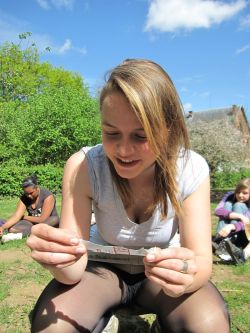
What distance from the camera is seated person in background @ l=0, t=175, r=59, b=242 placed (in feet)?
21.9

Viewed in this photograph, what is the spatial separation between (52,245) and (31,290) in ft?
8.65

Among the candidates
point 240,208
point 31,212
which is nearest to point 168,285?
point 240,208

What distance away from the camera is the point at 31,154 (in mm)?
21688

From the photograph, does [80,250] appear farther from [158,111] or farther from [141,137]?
[158,111]

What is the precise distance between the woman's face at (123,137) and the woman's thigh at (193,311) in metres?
0.66

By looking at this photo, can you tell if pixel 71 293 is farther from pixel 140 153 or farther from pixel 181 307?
pixel 140 153

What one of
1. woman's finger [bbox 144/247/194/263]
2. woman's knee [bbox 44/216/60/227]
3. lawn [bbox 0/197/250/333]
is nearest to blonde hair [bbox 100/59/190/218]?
woman's finger [bbox 144/247/194/263]

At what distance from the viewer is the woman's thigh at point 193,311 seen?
68.2 inches

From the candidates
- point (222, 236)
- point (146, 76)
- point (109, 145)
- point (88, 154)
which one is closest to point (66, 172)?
point (88, 154)

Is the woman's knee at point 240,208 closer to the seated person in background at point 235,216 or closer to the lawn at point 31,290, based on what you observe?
the seated person in background at point 235,216

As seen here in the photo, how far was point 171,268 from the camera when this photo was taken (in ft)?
5.12

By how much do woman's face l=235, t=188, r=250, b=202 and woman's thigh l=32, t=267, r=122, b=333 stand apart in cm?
418

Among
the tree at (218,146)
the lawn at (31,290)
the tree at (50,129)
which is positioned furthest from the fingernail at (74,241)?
the tree at (218,146)

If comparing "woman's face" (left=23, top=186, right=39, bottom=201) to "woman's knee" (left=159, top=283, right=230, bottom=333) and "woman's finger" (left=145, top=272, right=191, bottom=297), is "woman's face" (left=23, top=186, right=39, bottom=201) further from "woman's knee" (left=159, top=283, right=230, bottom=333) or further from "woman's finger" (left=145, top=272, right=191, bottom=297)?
"woman's finger" (left=145, top=272, right=191, bottom=297)
